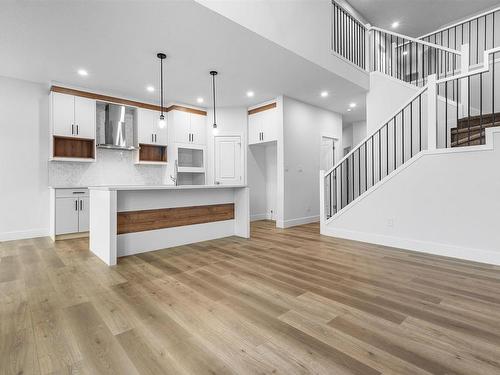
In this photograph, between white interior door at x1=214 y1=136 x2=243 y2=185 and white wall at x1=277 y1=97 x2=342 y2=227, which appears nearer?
white wall at x1=277 y1=97 x2=342 y2=227

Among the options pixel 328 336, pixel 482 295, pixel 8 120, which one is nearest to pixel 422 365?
pixel 328 336

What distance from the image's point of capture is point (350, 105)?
652cm

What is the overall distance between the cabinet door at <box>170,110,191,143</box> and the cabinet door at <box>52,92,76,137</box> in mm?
2075

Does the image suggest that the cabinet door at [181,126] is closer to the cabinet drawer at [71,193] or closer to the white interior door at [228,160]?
the white interior door at [228,160]

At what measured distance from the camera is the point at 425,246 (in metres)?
3.62

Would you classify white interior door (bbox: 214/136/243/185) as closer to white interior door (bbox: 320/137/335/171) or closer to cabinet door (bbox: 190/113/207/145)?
cabinet door (bbox: 190/113/207/145)

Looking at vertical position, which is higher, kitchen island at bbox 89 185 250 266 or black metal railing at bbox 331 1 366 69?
black metal railing at bbox 331 1 366 69

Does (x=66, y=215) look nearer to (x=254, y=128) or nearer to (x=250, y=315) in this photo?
(x=250, y=315)

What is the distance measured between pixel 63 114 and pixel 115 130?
950mm

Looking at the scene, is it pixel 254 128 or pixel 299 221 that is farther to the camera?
pixel 254 128

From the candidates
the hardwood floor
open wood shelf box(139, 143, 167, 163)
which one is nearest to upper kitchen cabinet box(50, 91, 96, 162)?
open wood shelf box(139, 143, 167, 163)

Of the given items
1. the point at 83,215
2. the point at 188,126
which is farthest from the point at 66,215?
the point at 188,126

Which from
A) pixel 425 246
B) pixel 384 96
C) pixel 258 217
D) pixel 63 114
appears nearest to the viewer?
pixel 425 246

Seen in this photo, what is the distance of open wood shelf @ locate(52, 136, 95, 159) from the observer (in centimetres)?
496
